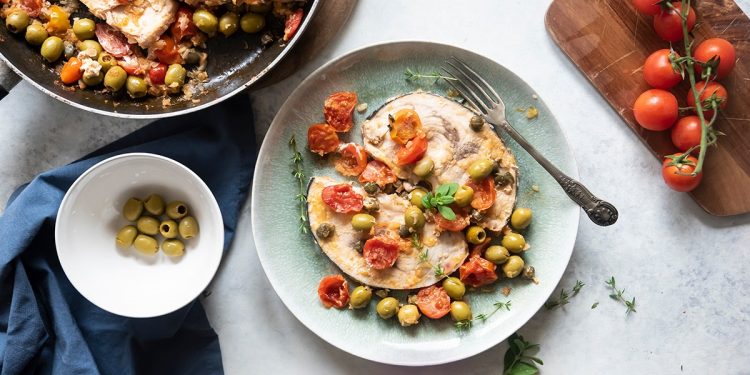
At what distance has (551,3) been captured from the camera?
321 centimetres

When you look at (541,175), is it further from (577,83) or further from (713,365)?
(713,365)

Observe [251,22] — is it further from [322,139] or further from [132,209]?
[132,209]

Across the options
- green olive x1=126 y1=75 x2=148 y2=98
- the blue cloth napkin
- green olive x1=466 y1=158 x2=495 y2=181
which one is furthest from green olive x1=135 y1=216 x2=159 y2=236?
green olive x1=466 y1=158 x2=495 y2=181

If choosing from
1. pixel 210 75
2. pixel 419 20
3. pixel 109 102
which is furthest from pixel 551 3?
pixel 109 102

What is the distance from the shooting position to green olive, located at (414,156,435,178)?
120 inches

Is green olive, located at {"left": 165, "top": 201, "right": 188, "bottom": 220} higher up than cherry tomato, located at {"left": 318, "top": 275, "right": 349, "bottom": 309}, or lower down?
higher up

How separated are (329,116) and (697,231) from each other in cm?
202

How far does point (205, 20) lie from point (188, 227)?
39.5 inches

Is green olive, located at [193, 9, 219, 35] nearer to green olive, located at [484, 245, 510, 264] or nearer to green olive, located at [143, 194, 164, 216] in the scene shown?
green olive, located at [143, 194, 164, 216]

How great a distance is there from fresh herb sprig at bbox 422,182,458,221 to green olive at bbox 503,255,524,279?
381 mm

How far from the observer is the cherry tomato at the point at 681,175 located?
3.09 metres

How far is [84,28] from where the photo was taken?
3.13 metres

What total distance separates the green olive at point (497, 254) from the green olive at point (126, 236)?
175 centimetres

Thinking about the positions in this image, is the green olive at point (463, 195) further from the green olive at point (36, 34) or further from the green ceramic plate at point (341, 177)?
the green olive at point (36, 34)
